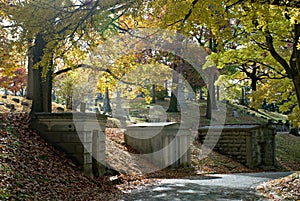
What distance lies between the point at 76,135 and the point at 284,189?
6102 mm

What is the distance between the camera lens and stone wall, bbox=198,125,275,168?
69.5ft

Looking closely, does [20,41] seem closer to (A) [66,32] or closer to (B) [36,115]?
(A) [66,32]

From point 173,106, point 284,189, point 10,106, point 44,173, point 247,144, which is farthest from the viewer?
point 173,106

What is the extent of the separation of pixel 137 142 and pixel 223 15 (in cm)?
1086

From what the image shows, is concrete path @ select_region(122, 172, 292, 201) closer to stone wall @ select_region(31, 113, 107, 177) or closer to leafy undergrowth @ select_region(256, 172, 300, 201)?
leafy undergrowth @ select_region(256, 172, 300, 201)

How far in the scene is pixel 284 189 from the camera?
987cm

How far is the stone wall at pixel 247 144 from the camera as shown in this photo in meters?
21.2

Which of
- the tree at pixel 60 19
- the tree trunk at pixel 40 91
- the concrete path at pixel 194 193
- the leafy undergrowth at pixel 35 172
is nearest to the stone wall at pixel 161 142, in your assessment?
the tree trunk at pixel 40 91

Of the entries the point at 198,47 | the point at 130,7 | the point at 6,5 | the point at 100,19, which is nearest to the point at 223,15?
the point at 130,7

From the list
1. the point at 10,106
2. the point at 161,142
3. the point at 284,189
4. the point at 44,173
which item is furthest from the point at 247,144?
the point at 44,173

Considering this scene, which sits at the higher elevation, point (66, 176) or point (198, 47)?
point (198, 47)

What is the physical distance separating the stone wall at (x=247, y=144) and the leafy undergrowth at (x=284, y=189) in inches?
407

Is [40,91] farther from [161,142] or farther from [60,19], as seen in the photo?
[60,19]

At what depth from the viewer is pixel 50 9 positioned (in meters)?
7.72
